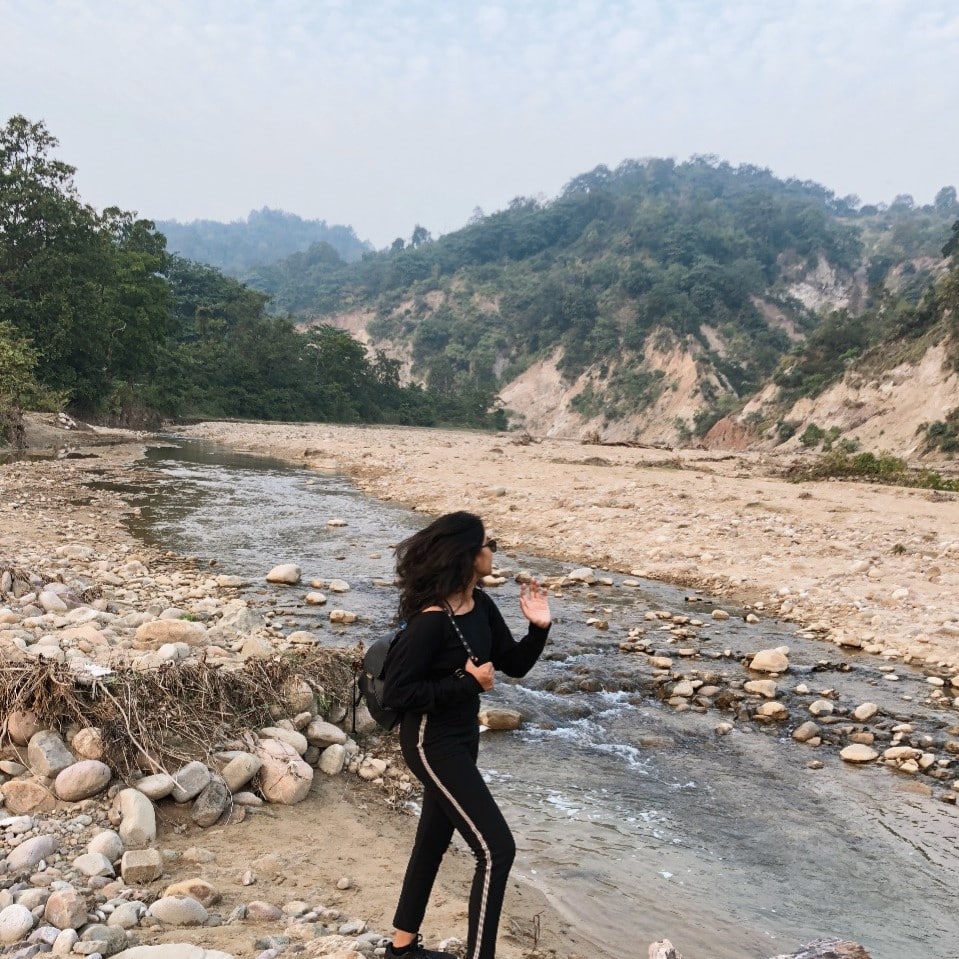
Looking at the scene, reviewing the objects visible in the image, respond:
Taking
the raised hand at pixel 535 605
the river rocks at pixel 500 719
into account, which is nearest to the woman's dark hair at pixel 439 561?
the raised hand at pixel 535 605

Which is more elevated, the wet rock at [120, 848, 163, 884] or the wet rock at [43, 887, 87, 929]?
the wet rock at [43, 887, 87, 929]

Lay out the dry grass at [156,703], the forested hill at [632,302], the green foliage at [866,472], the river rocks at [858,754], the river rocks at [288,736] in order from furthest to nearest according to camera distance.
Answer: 1. the forested hill at [632,302]
2. the green foliage at [866,472]
3. the river rocks at [858,754]
4. the river rocks at [288,736]
5. the dry grass at [156,703]

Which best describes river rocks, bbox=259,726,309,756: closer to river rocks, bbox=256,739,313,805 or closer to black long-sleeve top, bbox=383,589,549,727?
river rocks, bbox=256,739,313,805

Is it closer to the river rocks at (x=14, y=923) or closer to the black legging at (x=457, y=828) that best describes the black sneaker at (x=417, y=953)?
the black legging at (x=457, y=828)

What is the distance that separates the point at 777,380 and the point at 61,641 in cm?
4323

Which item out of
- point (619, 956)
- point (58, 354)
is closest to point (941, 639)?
point (619, 956)

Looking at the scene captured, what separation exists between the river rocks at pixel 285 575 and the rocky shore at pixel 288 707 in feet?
1.51

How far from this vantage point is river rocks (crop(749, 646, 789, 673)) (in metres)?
7.48

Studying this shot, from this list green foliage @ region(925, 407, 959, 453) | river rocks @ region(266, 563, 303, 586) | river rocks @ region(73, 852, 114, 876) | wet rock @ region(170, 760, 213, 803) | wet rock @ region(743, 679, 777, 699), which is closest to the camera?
river rocks @ region(73, 852, 114, 876)

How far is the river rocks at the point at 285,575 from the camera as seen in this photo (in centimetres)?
1016

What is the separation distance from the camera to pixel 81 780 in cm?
399

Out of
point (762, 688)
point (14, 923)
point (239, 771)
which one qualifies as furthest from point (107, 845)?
point (762, 688)

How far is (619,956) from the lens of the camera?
3.48 m

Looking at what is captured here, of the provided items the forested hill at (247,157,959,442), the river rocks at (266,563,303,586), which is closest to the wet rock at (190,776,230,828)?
the river rocks at (266,563,303,586)
